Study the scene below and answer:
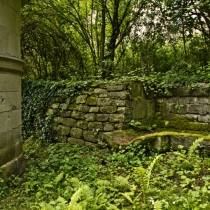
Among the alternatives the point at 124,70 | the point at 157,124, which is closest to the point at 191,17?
the point at 124,70

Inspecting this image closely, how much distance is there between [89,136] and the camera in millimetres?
6227

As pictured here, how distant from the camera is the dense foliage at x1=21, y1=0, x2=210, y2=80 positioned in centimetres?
796

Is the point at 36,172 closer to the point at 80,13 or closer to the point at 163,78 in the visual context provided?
the point at 163,78

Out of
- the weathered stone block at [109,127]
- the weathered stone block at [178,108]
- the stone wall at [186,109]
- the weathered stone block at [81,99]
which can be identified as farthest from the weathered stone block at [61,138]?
the weathered stone block at [178,108]

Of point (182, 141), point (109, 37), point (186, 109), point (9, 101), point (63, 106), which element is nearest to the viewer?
point (9, 101)

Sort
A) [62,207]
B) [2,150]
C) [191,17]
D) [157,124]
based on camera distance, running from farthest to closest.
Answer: [191,17], [157,124], [2,150], [62,207]

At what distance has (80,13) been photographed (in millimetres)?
9766

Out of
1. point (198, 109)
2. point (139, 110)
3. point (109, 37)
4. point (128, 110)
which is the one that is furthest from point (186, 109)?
point (109, 37)

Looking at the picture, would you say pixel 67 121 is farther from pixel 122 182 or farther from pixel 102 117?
pixel 122 182

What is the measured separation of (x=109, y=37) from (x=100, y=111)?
4928 mm

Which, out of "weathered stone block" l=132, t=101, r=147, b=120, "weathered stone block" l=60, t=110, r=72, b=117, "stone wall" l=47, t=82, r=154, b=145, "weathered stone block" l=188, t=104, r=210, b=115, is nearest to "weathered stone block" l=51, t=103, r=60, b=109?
"stone wall" l=47, t=82, r=154, b=145

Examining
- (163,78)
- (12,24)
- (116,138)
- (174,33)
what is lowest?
(116,138)

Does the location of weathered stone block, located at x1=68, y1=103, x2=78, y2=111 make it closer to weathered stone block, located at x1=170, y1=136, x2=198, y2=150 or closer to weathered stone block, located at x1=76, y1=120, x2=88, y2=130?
weathered stone block, located at x1=76, y1=120, x2=88, y2=130

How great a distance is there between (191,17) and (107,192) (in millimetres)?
6437
